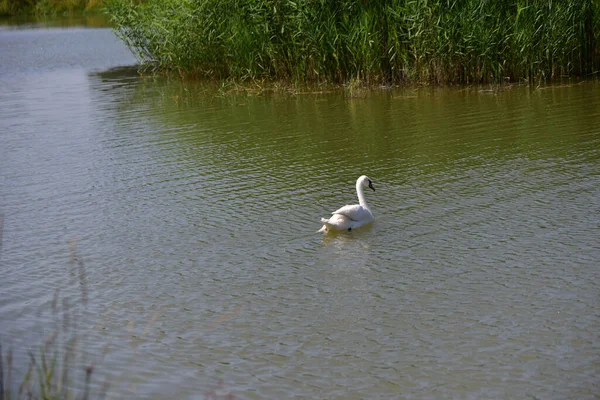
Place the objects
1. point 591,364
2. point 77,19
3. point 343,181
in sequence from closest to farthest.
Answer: point 591,364
point 343,181
point 77,19

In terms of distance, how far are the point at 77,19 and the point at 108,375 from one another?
48880 mm

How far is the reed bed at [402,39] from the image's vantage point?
1628 cm

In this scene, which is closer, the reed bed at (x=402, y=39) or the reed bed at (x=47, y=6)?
the reed bed at (x=402, y=39)

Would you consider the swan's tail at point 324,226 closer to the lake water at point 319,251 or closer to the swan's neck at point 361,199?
the lake water at point 319,251

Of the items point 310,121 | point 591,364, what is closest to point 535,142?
point 310,121

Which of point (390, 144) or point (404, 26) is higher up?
point (404, 26)

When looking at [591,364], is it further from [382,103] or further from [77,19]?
[77,19]

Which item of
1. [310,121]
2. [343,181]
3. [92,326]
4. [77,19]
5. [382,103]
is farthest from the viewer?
[77,19]

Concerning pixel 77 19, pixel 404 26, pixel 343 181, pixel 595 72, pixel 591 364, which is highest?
pixel 77 19

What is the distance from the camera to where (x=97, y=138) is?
50.4 ft

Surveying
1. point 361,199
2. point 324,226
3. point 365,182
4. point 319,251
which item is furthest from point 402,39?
point 319,251

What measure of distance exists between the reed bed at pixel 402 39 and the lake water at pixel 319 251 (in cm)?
99

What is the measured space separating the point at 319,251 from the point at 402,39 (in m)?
9.84

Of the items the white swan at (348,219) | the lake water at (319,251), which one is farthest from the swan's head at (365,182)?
the white swan at (348,219)
